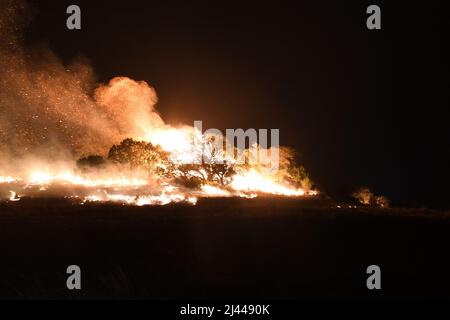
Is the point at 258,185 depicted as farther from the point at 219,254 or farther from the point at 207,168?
the point at 219,254

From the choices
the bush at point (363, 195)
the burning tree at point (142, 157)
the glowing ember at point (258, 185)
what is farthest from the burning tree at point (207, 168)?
the bush at point (363, 195)

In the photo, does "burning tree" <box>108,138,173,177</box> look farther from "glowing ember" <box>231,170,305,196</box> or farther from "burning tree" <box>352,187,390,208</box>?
"burning tree" <box>352,187,390,208</box>

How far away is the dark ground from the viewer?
12.0 metres

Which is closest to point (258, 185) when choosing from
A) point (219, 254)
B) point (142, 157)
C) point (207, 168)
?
point (207, 168)

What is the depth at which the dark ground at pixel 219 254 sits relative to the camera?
1196cm

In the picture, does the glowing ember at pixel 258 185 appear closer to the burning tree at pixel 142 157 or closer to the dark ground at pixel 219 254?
the burning tree at pixel 142 157

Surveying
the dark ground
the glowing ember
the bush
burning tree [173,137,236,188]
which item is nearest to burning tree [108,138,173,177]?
burning tree [173,137,236,188]

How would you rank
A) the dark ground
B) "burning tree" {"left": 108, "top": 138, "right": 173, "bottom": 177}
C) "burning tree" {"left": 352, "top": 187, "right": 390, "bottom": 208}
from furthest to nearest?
"burning tree" {"left": 352, "top": 187, "right": 390, "bottom": 208} < "burning tree" {"left": 108, "top": 138, "right": 173, "bottom": 177} < the dark ground

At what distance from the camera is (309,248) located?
52.2 ft

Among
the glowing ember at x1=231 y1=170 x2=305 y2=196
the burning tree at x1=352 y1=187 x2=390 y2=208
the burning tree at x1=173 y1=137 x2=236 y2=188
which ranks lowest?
the burning tree at x1=352 y1=187 x2=390 y2=208

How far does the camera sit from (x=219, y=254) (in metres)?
14.9

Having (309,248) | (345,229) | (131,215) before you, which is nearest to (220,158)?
(131,215)

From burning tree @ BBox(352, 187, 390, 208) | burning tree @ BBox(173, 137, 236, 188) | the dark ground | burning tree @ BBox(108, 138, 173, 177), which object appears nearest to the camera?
the dark ground

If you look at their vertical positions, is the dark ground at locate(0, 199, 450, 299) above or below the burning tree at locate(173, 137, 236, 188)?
below
